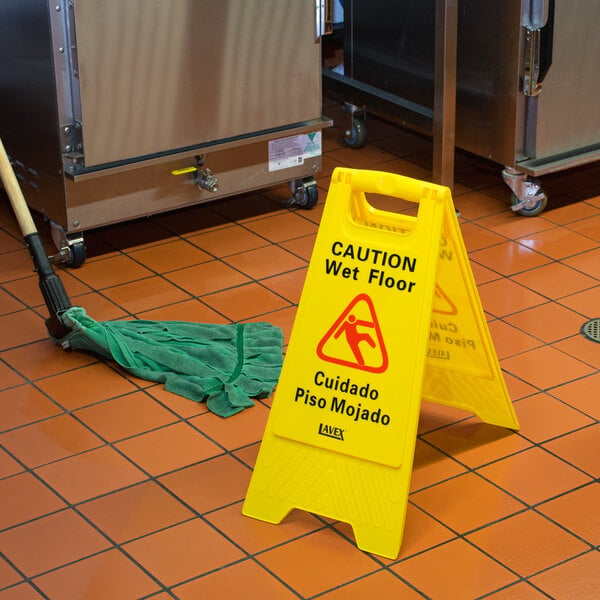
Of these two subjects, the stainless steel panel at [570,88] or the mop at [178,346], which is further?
the stainless steel panel at [570,88]

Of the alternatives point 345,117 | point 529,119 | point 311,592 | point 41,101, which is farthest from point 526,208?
point 311,592

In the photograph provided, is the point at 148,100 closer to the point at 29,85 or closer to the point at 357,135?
the point at 29,85

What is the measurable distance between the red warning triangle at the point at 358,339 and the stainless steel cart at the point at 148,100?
5.15ft

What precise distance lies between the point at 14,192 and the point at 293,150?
1.35 meters

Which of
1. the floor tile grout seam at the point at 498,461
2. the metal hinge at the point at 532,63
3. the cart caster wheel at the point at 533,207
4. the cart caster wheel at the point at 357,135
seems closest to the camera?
the floor tile grout seam at the point at 498,461

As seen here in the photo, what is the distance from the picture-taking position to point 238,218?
15.8 feet

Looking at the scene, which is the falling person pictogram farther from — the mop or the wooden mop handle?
the wooden mop handle

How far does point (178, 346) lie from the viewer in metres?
3.73

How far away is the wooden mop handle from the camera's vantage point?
3.73 meters

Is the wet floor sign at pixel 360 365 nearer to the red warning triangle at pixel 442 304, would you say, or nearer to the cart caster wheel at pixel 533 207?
the red warning triangle at pixel 442 304

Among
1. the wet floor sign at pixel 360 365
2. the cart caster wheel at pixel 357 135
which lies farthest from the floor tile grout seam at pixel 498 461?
the cart caster wheel at pixel 357 135

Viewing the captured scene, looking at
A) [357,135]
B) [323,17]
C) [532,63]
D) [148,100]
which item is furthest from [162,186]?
[532,63]

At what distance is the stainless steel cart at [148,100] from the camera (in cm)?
405

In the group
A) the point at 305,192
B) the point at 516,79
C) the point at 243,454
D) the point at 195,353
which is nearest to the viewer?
the point at 243,454
